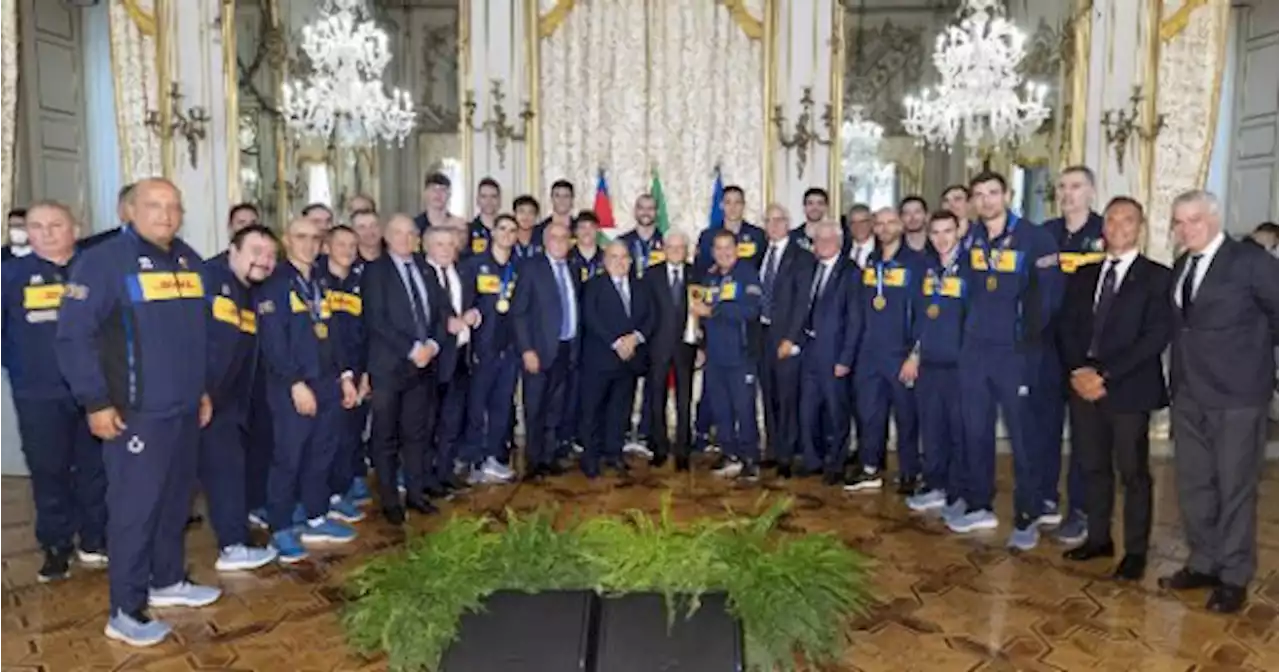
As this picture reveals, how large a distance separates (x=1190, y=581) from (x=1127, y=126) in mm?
4379

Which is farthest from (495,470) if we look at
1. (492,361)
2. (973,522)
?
(973,522)

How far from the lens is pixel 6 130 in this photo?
6.20 m

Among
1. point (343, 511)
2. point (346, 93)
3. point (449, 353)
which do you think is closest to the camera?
point (343, 511)

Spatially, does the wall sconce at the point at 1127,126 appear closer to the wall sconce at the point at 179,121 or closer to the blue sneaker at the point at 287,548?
the blue sneaker at the point at 287,548

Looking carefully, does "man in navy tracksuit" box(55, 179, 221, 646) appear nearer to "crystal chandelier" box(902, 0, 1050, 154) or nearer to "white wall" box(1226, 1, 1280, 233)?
"crystal chandelier" box(902, 0, 1050, 154)

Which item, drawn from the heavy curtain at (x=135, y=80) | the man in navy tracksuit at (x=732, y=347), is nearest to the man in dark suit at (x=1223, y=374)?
the man in navy tracksuit at (x=732, y=347)

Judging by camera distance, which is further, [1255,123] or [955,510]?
[1255,123]

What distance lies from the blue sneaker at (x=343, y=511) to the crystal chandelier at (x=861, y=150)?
472cm

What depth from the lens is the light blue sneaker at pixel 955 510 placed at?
463 centimetres

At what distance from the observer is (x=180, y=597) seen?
11.7ft

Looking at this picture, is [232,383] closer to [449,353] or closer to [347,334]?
[347,334]

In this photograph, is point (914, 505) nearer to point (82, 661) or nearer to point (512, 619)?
point (512, 619)

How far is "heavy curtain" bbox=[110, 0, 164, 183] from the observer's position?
704 centimetres

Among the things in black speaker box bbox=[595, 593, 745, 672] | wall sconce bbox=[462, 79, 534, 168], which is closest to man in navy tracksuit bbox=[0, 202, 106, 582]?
black speaker box bbox=[595, 593, 745, 672]
